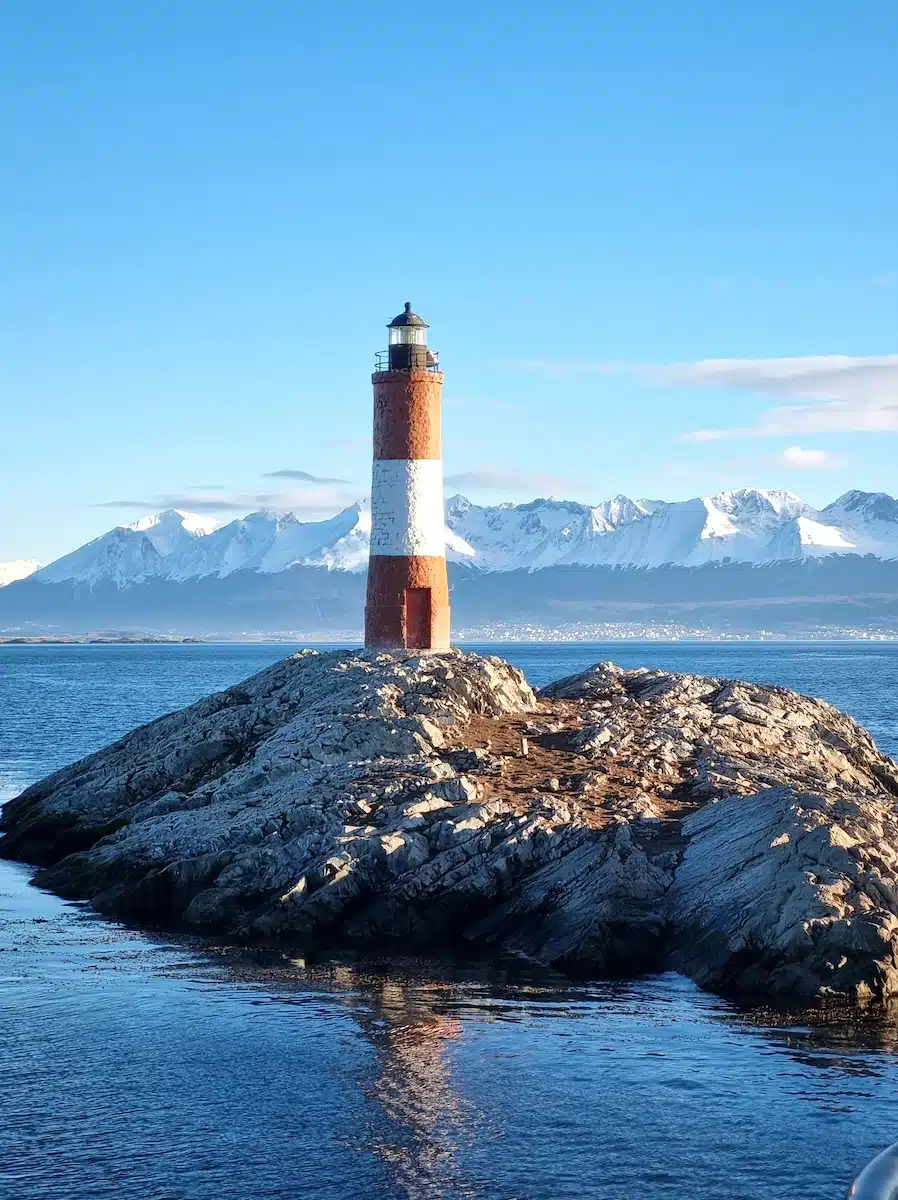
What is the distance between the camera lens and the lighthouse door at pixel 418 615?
43.8 metres

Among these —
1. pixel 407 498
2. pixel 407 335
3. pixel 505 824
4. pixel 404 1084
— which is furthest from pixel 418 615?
pixel 404 1084

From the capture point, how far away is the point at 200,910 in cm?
2930

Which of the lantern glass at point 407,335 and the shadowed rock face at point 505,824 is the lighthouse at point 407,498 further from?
the shadowed rock face at point 505,824

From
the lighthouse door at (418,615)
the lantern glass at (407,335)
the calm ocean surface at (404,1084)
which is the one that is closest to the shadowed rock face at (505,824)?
the calm ocean surface at (404,1084)

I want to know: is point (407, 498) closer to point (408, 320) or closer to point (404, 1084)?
point (408, 320)

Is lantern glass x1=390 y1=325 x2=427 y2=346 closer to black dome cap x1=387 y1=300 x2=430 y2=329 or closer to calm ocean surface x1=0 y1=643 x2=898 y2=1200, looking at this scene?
black dome cap x1=387 y1=300 x2=430 y2=329

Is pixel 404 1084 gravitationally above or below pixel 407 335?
below

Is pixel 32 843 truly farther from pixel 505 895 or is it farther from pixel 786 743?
pixel 786 743

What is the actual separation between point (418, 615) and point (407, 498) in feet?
10.7

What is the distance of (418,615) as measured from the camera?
4391cm

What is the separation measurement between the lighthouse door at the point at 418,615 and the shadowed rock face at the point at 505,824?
7.32 feet

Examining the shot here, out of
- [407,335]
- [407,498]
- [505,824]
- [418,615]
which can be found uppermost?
Answer: [407,335]

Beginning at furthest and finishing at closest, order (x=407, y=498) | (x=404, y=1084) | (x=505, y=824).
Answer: (x=407, y=498) < (x=505, y=824) < (x=404, y=1084)

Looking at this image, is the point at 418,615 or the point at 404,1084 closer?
the point at 404,1084
